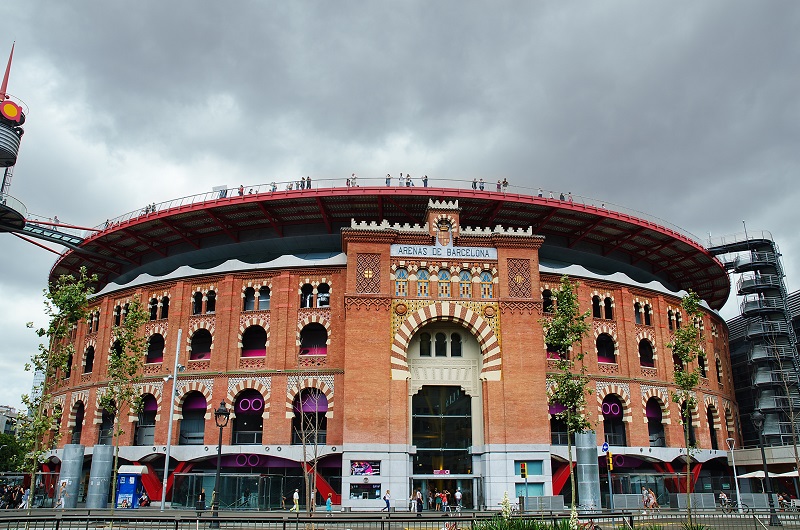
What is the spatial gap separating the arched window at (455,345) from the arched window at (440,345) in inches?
16.9

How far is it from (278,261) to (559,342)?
19277mm

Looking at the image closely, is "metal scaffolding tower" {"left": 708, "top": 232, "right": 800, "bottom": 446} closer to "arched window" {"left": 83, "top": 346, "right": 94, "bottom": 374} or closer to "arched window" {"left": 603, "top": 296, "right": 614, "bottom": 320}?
"arched window" {"left": 603, "top": 296, "right": 614, "bottom": 320}

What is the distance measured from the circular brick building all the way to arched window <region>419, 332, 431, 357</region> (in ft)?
0.28

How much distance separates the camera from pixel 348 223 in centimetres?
4556

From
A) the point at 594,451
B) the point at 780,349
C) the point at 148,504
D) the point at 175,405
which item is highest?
the point at 780,349

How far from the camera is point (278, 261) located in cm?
4166

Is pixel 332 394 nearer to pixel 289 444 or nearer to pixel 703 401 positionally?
pixel 289 444

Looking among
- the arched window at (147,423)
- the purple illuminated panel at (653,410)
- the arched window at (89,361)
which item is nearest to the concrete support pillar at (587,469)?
the purple illuminated panel at (653,410)

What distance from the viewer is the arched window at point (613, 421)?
42.2m

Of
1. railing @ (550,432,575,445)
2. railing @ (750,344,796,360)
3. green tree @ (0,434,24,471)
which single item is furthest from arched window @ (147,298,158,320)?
green tree @ (0,434,24,471)

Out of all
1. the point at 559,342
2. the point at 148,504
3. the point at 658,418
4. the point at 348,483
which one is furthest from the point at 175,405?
the point at 658,418

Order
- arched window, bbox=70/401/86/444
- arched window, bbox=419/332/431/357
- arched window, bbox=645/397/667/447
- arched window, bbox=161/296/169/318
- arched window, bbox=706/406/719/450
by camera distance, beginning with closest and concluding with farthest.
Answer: arched window, bbox=419/332/431/357 → arched window, bbox=161/296/169/318 → arched window, bbox=645/397/667/447 → arched window, bbox=70/401/86/444 → arched window, bbox=706/406/719/450

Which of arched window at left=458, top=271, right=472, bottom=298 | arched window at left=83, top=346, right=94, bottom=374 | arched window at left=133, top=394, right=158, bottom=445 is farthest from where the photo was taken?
arched window at left=83, top=346, right=94, bottom=374

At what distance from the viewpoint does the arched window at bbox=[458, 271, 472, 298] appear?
1502 inches
